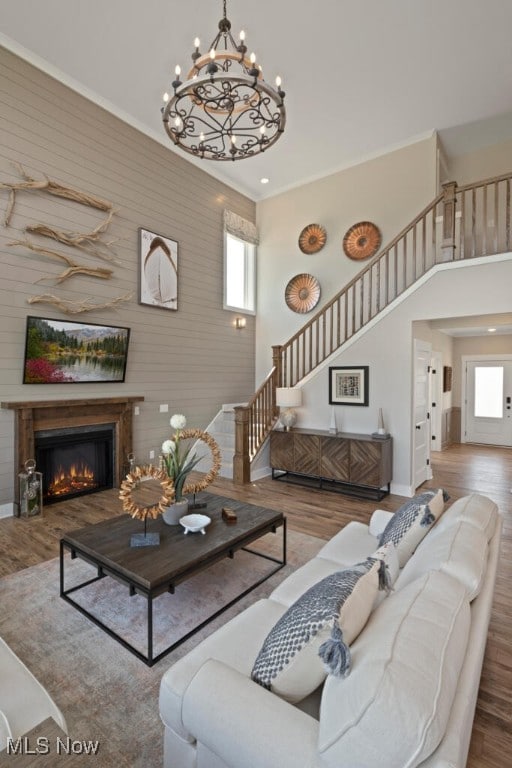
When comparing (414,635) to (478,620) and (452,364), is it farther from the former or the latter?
(452,364)

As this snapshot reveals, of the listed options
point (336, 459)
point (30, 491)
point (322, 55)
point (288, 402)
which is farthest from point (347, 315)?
point (30, 491)

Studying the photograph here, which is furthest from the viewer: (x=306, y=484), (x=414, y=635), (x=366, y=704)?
(x=306, y=484)

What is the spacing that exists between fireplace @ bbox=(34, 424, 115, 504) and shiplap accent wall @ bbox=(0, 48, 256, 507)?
43 cm

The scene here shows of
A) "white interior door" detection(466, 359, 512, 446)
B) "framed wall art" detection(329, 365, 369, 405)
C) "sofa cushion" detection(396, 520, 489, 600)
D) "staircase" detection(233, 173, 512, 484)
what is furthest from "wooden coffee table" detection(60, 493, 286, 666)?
"white interior door" detection(466, 359, 512, 446)

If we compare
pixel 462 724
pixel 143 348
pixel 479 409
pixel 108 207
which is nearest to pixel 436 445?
pixel 479 409

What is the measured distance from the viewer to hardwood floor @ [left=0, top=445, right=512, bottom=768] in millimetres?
1858

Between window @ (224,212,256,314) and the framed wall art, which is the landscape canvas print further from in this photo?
the framed wall art

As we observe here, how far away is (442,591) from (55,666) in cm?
210

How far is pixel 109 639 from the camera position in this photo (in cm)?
236

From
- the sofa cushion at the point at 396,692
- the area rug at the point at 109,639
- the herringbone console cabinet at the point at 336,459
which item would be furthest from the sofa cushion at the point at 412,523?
the herringbone console cabinet at the point at 336,459

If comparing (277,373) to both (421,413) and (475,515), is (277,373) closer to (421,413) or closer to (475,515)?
(421,413)

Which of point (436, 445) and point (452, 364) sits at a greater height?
point (452, 364)

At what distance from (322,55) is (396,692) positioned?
583cm

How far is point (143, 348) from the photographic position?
19.2 feet
